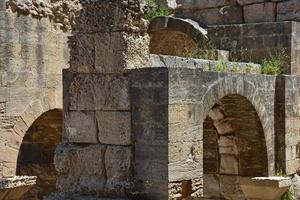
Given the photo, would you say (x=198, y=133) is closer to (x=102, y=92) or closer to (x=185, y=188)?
(x=185, y=188)

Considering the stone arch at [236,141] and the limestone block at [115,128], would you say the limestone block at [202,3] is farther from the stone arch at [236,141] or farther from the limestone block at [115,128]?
the limestone block at [115,128]

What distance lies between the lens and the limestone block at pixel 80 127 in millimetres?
A: 8164

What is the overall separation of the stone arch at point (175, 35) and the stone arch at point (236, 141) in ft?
7.28

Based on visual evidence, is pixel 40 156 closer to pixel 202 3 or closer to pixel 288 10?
pixel 202 3

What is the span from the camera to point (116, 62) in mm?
7926

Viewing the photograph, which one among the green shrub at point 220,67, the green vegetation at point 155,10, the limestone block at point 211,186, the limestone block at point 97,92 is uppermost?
the green vegetation at point 155,10

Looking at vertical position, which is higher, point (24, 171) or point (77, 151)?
point (77, 151)

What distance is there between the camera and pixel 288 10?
12.9m

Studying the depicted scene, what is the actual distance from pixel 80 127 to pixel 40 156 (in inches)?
202

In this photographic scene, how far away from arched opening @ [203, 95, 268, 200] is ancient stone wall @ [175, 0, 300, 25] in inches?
123

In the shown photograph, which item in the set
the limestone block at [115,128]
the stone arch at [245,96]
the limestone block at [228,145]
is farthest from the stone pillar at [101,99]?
the limestone block at [228,145]

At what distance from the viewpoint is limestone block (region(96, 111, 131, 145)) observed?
7910mm

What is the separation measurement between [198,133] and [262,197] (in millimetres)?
2935

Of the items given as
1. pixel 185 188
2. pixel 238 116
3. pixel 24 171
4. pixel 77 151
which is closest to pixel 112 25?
pixel 77 151
